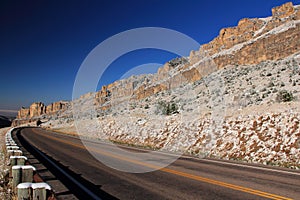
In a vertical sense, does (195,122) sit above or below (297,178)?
above

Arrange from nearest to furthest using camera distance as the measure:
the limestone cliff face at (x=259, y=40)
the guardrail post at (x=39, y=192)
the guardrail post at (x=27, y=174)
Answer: the guardrail post at (x=39, y=192), the guardrail post at (x=27, y=174), the limestone cliff face at (x=259, y=40)

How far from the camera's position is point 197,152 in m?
15.5

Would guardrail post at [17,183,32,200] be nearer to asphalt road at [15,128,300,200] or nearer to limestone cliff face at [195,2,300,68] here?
asphalt road at [15,128,300,200]

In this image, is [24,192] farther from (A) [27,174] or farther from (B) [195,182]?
(B) [195,182]

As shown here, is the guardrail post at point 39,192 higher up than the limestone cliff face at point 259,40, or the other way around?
the limestone cliff face at point 259,40

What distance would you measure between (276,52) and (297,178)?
1502 inches

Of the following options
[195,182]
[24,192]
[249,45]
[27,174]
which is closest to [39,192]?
[24,192]

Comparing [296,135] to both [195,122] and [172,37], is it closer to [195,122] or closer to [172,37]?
[195,122]

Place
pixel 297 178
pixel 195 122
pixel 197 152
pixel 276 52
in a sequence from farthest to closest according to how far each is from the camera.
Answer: pixel 276 52 < pixel 195 122 < pixel 197 152 < pixel 297 178

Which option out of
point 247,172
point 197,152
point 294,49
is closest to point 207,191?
point 247,172

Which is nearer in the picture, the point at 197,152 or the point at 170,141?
the point at 197,152

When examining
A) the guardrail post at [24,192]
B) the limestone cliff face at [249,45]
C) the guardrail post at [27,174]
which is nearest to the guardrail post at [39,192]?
the guardrail post at [24,192]

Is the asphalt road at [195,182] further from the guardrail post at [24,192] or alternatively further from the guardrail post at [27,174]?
the guardrail post at [24,192]

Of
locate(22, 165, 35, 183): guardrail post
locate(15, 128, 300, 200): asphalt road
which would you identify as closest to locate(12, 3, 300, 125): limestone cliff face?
locate(15, 128, 300, 200): asphalt road
